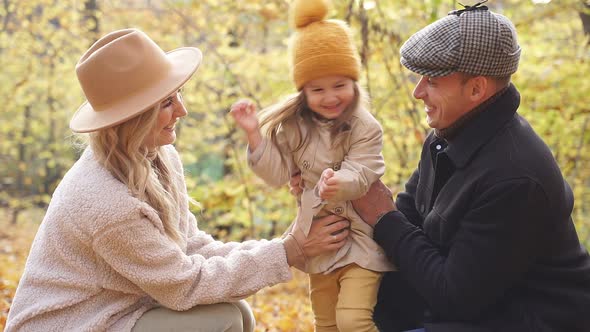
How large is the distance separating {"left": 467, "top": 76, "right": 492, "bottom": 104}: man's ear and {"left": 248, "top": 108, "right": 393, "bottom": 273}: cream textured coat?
1.54 feet

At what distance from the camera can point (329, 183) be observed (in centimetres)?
257

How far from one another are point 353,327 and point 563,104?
3774 millimetres

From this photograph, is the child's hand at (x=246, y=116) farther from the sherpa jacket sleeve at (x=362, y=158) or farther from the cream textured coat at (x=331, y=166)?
the sherpa jacket sleeve at (x=362, y=158)

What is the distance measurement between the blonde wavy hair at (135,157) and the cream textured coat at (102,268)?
5cm

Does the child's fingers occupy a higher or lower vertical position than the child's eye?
lower

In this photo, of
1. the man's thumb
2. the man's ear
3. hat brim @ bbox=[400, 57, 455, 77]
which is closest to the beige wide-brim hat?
the man's thumb

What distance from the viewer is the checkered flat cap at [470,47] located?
2.39 metres

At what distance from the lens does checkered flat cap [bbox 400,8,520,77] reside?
2.39m

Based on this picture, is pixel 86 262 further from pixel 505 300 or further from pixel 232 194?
pixel 232 194

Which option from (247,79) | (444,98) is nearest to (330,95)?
(444,98)

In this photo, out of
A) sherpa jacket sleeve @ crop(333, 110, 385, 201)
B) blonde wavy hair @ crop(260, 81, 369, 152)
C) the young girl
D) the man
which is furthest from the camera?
blonde wavy hair @ crop(260, 81, 369, 152)

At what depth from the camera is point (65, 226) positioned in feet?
8.20

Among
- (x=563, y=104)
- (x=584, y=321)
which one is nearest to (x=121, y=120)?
(x=584, y=321)

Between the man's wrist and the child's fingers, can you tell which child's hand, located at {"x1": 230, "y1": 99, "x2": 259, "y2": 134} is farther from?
the man's wrist
